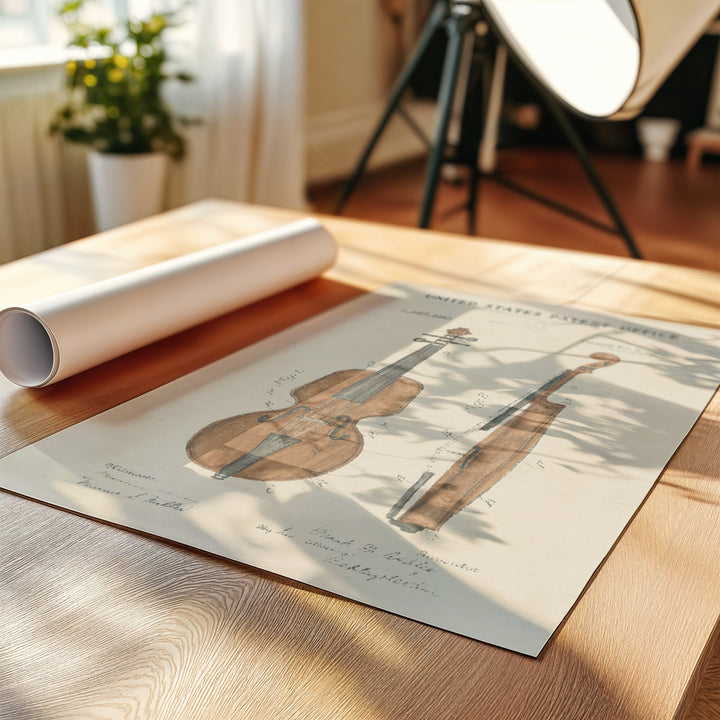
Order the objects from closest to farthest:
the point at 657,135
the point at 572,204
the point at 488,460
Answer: the point at 488,460 → the point at 572,204 → the point at 657,135

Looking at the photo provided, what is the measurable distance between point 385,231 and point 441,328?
414mm

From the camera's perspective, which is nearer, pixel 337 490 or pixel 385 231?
pixel 337 490

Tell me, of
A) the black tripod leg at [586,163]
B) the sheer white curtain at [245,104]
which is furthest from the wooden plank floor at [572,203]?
the black tripod leg at [586,163]

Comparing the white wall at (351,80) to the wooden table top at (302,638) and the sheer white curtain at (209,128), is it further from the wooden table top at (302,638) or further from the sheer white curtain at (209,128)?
the wooden table top at (302,638)

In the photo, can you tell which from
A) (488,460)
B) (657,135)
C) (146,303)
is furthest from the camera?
(657,135)

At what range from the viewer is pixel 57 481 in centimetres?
63

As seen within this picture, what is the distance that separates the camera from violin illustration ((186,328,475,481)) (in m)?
0.65

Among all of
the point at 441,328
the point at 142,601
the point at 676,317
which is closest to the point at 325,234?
the point at 441,328

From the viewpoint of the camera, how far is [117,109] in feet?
8.09

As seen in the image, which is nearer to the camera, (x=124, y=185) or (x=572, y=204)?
(x=124, y=185)

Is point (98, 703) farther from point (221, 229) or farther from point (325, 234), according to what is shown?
point (221, 229)

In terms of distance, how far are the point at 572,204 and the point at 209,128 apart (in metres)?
1.50

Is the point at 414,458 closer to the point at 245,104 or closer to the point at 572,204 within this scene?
the point at 245,104

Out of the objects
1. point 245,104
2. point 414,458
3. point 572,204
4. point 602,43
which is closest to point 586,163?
point 602,43
